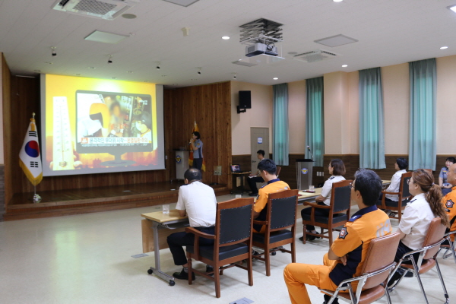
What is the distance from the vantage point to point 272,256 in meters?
4.54

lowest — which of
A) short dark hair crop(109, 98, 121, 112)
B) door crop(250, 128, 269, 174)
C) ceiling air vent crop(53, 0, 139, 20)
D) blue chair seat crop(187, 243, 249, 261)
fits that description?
blue chair seat crop(187, 243, 249, 261)

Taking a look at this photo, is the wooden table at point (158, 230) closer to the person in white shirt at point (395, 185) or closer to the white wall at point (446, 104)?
the person in white shirt at point (395, 185)

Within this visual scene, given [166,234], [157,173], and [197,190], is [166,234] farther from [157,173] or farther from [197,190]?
[157,173]

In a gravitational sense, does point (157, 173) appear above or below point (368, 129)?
below

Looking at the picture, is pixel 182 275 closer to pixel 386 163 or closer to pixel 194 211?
pixel 194 211

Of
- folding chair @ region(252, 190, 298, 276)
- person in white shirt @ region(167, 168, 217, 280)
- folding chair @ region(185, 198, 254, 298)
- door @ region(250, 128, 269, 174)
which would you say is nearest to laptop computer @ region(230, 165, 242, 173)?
door @ region(250, 128, 269, 174)

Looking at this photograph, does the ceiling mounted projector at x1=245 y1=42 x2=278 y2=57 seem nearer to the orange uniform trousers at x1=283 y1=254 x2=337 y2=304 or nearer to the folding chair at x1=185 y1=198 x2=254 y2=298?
the folding chair at x1=185 y1=198 x2=254 y2=298

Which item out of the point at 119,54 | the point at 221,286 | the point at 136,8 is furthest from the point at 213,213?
the point at 119,54

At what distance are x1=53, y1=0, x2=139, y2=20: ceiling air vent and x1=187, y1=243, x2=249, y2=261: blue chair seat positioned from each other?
298 cm

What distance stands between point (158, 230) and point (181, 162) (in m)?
7.83

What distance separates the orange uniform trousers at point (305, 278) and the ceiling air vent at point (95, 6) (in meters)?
3.53

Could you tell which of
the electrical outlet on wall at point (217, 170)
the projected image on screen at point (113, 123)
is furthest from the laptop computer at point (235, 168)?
the projected image on screen at point (113, 123)

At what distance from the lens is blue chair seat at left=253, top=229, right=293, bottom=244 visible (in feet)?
12.6

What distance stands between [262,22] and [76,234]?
4624mm
